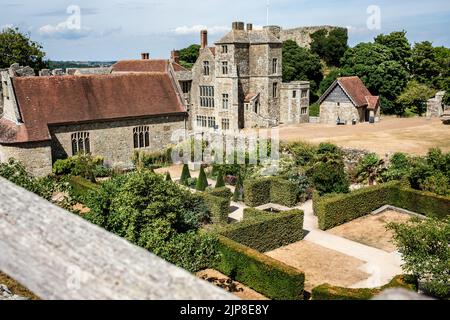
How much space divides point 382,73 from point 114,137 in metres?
32.5

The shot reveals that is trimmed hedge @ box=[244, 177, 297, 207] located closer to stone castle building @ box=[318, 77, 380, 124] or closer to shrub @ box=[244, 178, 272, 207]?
shrub @ box=[244, 178, 272, 207]

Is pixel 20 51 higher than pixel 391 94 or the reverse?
higher

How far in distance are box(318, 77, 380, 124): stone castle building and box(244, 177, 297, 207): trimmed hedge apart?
84.8ft

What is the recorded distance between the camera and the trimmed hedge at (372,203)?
23766 millimetres

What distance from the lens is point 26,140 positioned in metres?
33.0

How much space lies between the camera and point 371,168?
3036 centimetres

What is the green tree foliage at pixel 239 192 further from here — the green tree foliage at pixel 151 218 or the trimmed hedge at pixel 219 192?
the green tree foliage at pixel 151 218

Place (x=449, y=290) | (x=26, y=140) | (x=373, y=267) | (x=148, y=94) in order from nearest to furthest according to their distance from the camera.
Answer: (x=449, y=290)
(x=373, y=267)
(x=26, y=140)
(x=148, y=94)

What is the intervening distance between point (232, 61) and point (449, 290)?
34375 millimetres

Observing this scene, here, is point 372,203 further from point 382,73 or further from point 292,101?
point 382,73

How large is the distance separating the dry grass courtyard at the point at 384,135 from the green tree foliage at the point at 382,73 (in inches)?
131
